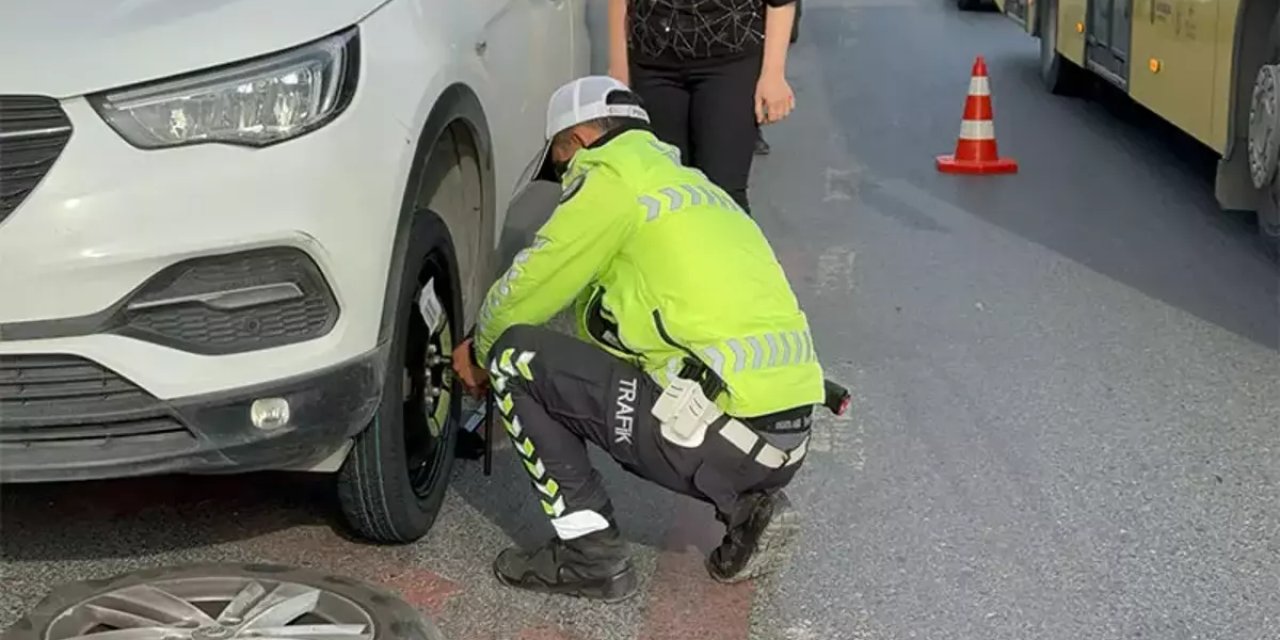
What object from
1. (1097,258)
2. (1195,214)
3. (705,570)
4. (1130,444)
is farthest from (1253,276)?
(705,570)

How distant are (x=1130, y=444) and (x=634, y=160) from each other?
1998 millimetres

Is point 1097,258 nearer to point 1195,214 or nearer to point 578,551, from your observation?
point 1195,214

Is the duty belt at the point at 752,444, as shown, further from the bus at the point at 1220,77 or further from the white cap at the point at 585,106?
the bus at the point at 1220,77

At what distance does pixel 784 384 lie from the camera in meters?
3.81

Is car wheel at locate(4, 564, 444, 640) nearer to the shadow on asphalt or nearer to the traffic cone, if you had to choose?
the shadow on asphalt

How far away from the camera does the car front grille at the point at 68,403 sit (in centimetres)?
340

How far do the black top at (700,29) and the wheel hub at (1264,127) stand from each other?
9.38 ft

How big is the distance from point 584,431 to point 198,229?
1.04m

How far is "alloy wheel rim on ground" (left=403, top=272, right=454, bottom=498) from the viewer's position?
13.8ft

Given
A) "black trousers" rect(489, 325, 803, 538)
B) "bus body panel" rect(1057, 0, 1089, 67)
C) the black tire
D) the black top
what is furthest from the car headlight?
the black tire

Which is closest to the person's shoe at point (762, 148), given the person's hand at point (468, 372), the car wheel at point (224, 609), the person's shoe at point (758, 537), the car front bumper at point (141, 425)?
the person's hand at point (468, 372)

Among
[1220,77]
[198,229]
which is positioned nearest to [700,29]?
[198,229]

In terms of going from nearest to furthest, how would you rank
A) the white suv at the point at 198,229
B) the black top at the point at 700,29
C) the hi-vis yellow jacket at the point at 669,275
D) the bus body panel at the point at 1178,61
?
the white suv at the point at 198,229, the hi-vis yellow jacket at the point at 669,275, the black top at the point at 700,29, the bus body panel at the point at 1178,61

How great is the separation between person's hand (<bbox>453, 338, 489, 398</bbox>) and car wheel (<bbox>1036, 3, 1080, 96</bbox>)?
8.42 meters
